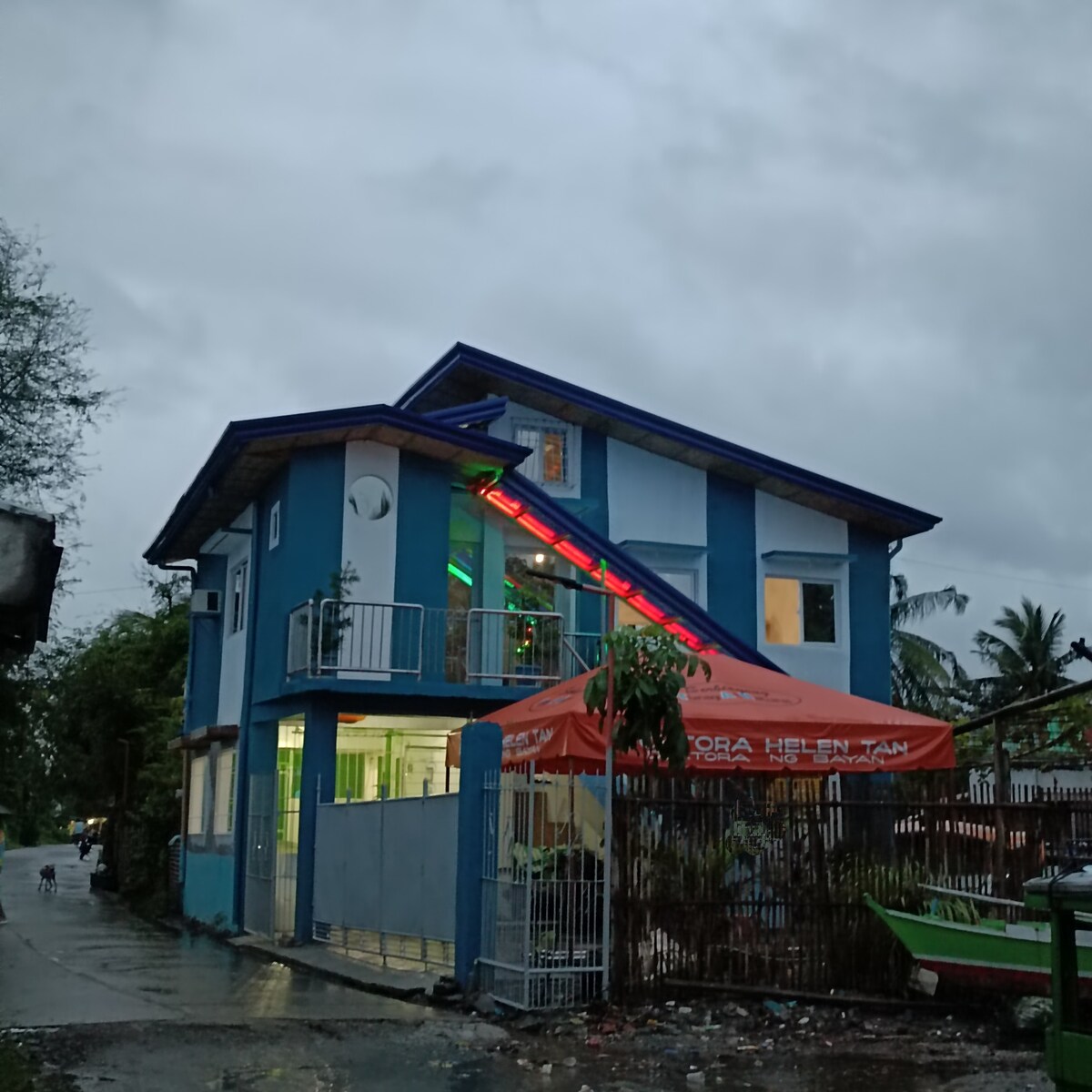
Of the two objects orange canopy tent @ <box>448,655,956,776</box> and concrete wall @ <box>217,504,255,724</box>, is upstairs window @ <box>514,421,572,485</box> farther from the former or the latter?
orange canopy tent @ <box>448,655,956,776</box>

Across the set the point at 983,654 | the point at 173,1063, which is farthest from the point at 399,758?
the point at 983,654

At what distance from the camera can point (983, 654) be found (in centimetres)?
4931

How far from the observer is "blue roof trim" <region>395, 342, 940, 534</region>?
23203 millimetres

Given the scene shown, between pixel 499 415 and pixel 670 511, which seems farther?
pixel 670 511

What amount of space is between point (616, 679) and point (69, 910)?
61.6ft

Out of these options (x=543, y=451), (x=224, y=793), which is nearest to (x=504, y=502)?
(x=543, y=451)

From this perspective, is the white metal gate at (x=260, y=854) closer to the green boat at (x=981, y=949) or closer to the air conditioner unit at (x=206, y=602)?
the air conditioner unit at (x=206, y=602)

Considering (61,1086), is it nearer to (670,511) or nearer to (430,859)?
(430,859)

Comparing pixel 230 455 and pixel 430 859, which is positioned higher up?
pixel 230 455

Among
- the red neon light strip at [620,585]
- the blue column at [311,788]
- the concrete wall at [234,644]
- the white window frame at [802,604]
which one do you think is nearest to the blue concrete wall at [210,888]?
the concrete wall at [234,644]

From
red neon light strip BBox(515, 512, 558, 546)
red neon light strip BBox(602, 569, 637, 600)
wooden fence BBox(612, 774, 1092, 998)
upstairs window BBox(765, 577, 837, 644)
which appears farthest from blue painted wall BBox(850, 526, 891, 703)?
wooden fence BBox(612, 774, 1092, 998)

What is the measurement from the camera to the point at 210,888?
74.4ft

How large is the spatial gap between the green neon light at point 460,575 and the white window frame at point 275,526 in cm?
271

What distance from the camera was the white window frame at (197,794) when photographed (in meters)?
24.6
